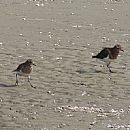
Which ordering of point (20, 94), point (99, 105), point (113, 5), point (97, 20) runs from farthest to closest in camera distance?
1. point (113, 5)
2. point (97, 20)
3. point (20, 94)
4. point (99, 105)

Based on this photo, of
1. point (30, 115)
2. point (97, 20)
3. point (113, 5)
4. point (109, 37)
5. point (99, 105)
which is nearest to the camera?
point (30, 115)

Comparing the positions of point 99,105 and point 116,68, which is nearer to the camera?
point 99,105

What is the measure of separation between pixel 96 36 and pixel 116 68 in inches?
157

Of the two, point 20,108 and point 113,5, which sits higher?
point 113,5

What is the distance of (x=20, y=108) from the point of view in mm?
10484

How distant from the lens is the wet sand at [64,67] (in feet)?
32.8

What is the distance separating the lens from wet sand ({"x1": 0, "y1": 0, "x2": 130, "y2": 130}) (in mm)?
9992

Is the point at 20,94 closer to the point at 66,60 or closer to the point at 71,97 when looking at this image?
the point at 71,97

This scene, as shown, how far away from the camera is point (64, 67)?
13.7 meters

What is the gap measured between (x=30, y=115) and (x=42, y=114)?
0.68 ft

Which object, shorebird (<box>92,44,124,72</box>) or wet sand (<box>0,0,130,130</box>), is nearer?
wet sand (<box>0,0,130,130</box>)

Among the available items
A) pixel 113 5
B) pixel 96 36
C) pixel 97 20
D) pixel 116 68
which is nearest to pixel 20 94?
pixel 116 68

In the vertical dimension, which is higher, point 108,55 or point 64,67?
point 108,55

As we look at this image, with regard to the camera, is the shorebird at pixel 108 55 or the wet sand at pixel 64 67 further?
the shorebird at pixel 108 55
